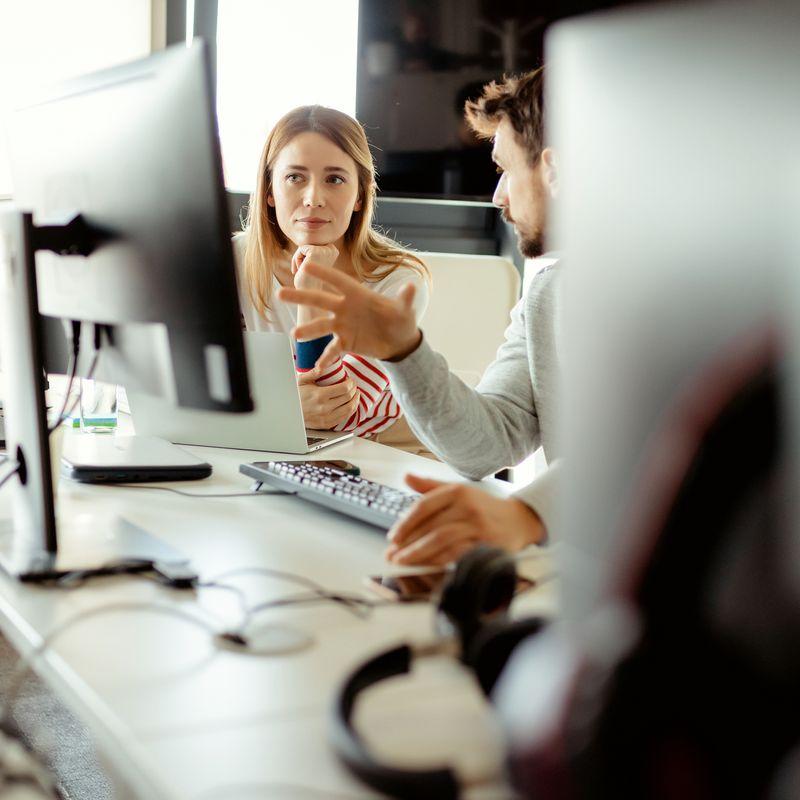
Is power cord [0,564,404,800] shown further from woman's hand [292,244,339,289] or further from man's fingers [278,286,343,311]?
woman's hand [292,244,339,289]

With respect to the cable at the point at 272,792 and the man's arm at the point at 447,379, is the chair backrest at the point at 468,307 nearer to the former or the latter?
the man's arm at the point at 447,379

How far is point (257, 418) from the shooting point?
1.47 m

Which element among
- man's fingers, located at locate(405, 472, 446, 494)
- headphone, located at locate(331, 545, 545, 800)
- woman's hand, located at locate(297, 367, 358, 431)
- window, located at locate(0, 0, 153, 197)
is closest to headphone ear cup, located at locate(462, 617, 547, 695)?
headphone, located at locate(331, 545, 545, 800)

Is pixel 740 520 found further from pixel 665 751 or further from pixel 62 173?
pixel 62 173

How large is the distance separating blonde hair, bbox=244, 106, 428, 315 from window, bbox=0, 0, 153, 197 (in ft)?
2.71

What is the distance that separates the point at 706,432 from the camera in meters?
0.37

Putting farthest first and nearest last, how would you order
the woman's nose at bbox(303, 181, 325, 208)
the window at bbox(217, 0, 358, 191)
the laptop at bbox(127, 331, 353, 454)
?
the window at bbox(217, 0, 358, 191)
the woman's nose at bbox(303, 181, 325, 208)
the laptop at bbox(127, 331, 353, 454)

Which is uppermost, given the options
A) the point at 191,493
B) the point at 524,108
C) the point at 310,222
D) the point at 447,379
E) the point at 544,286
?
the point at 524,108

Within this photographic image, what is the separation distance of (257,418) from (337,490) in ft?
1.27

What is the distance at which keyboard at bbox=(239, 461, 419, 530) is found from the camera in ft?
3.45

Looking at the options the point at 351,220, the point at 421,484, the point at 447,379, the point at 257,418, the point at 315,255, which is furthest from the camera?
the point at 351,220

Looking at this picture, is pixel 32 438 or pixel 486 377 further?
pixel 486 377

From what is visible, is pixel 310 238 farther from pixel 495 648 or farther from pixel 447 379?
pixel 495 648

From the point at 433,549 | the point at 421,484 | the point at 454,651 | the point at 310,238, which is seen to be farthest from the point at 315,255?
the point at 454,651
